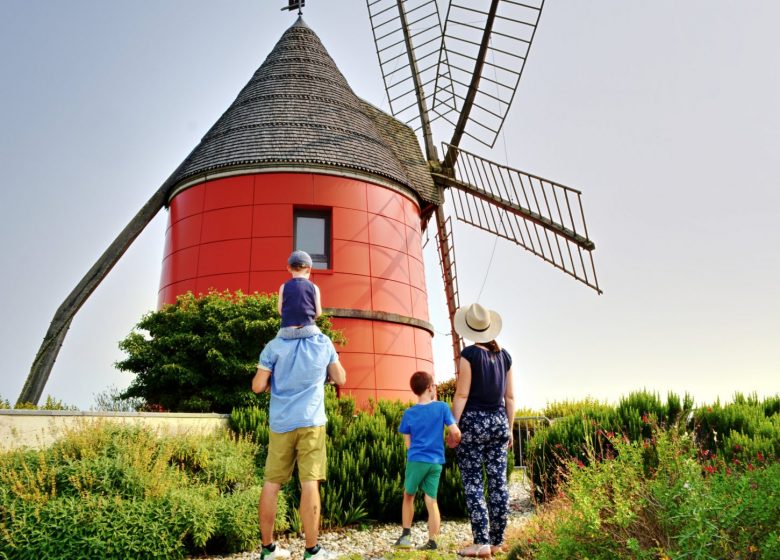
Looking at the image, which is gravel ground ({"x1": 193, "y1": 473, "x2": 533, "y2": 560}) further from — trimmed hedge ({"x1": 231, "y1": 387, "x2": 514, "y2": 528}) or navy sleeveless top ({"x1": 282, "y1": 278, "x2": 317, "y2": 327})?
navy sleeveless top ({"x1": 282, "y1": 278, "x2": 317, "y2": 327})

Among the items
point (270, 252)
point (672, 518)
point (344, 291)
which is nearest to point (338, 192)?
point (270, 252)

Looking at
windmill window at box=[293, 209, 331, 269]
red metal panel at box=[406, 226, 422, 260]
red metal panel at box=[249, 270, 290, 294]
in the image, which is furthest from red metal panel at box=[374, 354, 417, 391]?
red metal panel at box=[406, 226, 422, 260]

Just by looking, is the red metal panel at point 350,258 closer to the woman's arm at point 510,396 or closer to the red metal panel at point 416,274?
the red metal panel at point 416,274

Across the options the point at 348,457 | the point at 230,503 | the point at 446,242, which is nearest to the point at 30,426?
the point at 230,503

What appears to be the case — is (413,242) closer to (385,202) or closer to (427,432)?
(385,202)

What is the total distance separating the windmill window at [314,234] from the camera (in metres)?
13.4

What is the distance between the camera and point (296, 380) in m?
4.89

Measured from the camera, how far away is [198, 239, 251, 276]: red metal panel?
13.0 metres

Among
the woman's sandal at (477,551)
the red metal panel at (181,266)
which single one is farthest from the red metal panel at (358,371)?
the woman's sandal at (477,551)

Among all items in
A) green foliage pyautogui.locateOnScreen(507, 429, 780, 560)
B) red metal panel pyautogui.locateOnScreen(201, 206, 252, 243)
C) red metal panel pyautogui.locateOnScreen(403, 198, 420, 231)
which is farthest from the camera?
red metal panel pyautogui.locateOnScreen(403, 198, 420, 231)

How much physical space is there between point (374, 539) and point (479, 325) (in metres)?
2.66

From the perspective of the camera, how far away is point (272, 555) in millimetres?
4977

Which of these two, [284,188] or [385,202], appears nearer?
[284,188]

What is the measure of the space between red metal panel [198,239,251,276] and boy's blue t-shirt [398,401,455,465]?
305 inches
